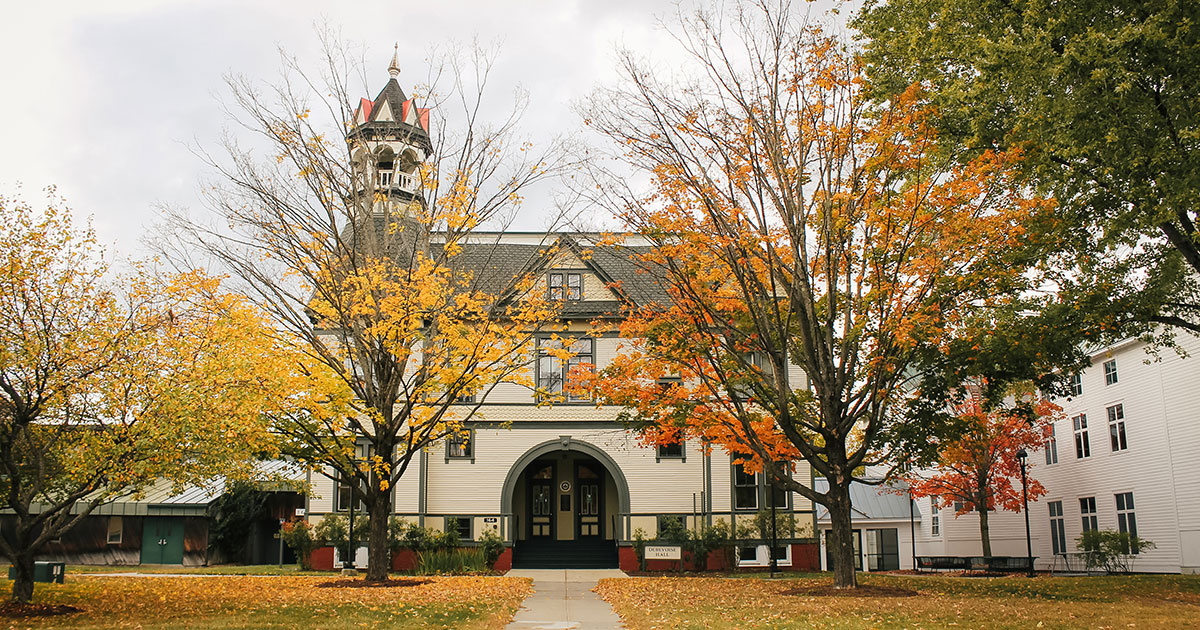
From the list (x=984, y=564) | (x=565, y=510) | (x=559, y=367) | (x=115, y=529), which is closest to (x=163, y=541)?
(x=115, y=529)

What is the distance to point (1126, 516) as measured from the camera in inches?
1264

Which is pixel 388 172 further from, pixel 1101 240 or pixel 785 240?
pixel 1101 240

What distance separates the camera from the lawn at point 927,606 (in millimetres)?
12070

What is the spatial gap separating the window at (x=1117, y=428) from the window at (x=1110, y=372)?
3.31 feet

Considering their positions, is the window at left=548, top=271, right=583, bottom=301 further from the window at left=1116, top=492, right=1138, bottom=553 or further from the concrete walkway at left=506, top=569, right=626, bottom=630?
the window at left=1116, top=492, right=1138, bottom=553

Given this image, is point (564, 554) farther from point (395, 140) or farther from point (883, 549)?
point (883, 549)

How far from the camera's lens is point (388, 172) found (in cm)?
3288

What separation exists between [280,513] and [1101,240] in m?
31.8

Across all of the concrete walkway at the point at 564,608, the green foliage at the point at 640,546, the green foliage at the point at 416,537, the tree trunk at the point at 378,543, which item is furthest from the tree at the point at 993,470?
the tree trunk at the point at 378,543

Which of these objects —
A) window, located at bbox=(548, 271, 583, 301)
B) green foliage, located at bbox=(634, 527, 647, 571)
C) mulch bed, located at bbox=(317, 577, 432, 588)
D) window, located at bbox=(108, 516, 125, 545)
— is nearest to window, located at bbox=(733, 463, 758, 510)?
green foliage, located at bbox=(634, 527, 647, 571)

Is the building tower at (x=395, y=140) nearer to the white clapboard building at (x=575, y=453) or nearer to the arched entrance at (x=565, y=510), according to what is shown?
the white clapboard building at (x=575, y=453)

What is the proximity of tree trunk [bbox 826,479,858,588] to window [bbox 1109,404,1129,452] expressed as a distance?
20408mm

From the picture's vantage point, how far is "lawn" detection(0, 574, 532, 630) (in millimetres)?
11984

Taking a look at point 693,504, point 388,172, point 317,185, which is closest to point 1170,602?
point 693,504
